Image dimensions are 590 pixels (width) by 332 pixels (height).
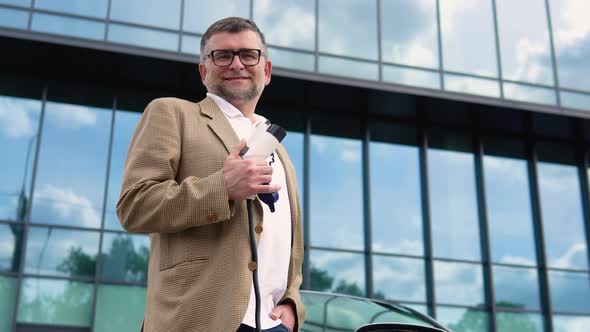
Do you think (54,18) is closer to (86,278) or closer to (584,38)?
(86,278)

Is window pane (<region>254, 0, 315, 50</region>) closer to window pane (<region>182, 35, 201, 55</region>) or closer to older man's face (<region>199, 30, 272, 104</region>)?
window pane (<region>182, 35, 201, 55</region>)

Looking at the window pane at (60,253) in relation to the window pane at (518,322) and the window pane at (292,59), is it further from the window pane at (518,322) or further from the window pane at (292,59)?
the window pane at (518,322)

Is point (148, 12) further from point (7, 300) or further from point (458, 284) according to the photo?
point (458, 284)

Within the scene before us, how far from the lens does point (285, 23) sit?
495 inches

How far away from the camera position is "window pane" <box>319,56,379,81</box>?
1249cm

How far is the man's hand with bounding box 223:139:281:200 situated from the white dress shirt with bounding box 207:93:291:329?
21 cm

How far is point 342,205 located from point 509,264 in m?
3.69

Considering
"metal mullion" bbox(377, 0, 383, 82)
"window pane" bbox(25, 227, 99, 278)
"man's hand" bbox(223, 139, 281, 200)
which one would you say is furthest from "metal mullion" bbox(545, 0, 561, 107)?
"man's hand" bbox(223, 139, 281, 200)

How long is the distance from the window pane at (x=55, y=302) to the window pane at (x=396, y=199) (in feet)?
17.6

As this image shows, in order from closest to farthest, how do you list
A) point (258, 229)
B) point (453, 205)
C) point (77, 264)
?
point (258, 229) < point (77, 264) < point (453, 205)


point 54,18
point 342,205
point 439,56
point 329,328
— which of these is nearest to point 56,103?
point 54,18

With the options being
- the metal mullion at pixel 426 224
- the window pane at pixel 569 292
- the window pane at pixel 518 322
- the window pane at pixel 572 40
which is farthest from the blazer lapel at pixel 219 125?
the window pane at pixel 572 40

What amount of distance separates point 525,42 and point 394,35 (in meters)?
2.97

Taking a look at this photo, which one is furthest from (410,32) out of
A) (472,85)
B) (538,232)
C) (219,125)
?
(219,125)
